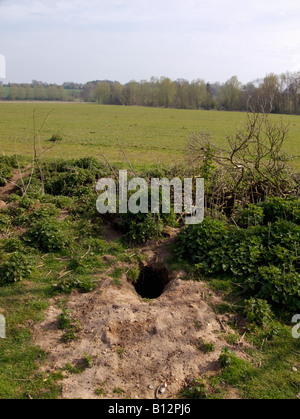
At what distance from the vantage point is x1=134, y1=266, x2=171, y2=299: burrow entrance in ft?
19.2

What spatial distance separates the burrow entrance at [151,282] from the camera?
5.84m

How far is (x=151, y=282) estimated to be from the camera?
598 centimetres

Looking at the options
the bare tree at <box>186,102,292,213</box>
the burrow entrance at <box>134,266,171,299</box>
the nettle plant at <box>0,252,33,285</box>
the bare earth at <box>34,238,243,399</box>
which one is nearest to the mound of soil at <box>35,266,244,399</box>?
the bare earth at <box>34,238,243,399</box>

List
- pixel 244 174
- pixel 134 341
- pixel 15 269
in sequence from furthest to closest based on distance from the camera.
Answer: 1. pixel 244 174
2. pixel 15 269
3. pixel 134 341

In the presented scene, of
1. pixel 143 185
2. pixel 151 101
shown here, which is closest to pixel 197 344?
pixel 143 185

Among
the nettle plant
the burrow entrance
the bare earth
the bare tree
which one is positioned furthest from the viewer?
the bare tree

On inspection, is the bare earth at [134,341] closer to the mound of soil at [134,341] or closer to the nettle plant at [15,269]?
the mound of soil at [134,341]

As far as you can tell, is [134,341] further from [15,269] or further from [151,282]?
[15,269]

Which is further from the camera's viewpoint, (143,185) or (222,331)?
(143,185)

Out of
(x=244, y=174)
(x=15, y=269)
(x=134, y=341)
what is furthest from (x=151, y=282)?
(x=244, y=174)

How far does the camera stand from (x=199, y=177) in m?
7.90

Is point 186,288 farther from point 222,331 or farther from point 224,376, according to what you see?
point 224,376

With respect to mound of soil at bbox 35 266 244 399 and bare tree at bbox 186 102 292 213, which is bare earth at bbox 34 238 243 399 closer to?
mound of soil at bbox 35 266 244 399
